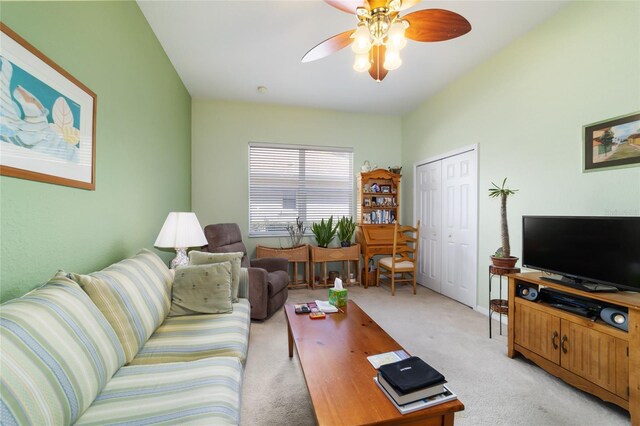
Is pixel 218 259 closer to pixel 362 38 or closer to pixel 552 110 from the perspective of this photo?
pixel 362 38

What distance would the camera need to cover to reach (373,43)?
5.75ft

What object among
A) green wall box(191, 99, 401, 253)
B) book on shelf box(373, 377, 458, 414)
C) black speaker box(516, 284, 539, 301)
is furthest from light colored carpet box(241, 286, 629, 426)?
green wall box(191, 99, 401, 253)

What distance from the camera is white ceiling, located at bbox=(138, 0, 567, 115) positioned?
90.7 inches

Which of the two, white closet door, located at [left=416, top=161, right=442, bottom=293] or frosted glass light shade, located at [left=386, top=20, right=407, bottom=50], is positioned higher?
frosted glass light shade, located at [left=386, top=20, right=407, bottom=50]

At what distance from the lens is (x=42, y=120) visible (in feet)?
4.22

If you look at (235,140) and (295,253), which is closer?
(295,253)

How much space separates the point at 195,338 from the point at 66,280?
27.6 inches

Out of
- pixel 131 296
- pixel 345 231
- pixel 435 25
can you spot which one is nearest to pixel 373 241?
pixel 345 231

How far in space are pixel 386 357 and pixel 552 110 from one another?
260cm

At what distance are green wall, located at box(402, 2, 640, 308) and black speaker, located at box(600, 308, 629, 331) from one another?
792 millimetres

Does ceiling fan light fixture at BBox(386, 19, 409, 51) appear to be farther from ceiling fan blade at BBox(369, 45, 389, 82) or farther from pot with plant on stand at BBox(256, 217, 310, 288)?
pot with plant on stand at BBox(256, 217, 310, 288)

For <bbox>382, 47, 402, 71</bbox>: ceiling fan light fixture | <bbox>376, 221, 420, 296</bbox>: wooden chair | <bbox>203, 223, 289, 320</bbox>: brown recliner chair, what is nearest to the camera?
<bbox>382, 47, 402, 71</bbox>: ceiling fan light fixture

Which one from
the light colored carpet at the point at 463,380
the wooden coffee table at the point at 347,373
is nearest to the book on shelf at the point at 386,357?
the wooden coffee table at the point at 347,373

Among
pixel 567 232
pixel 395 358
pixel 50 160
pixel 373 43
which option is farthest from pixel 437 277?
pixel 50 160
